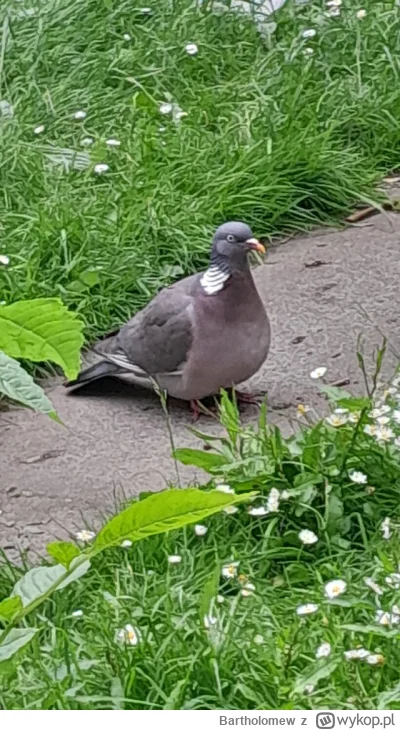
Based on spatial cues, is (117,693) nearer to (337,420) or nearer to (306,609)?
(306,609)

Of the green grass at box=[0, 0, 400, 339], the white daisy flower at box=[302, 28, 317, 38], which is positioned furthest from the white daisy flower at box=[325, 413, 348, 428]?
the white daisy flower at box=[302, 28, 317, 38]

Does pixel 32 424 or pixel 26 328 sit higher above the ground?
pixel 26 328

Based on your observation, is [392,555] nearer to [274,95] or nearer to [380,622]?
[380,622]

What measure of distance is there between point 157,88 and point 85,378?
1.88 m

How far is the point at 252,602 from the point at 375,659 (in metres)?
0.45

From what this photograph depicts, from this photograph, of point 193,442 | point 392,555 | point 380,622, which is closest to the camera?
point 380,622

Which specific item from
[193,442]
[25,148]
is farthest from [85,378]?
[25,148]

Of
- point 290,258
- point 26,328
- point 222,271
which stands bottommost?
point 290,258

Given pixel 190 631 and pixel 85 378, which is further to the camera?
pixel 85 378

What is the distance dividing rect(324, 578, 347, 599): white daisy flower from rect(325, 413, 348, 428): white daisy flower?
0.57m

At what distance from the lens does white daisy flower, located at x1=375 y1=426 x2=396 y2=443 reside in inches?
127

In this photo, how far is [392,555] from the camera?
2949mm

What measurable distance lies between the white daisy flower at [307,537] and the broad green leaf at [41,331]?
204cm

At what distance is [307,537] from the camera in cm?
309
